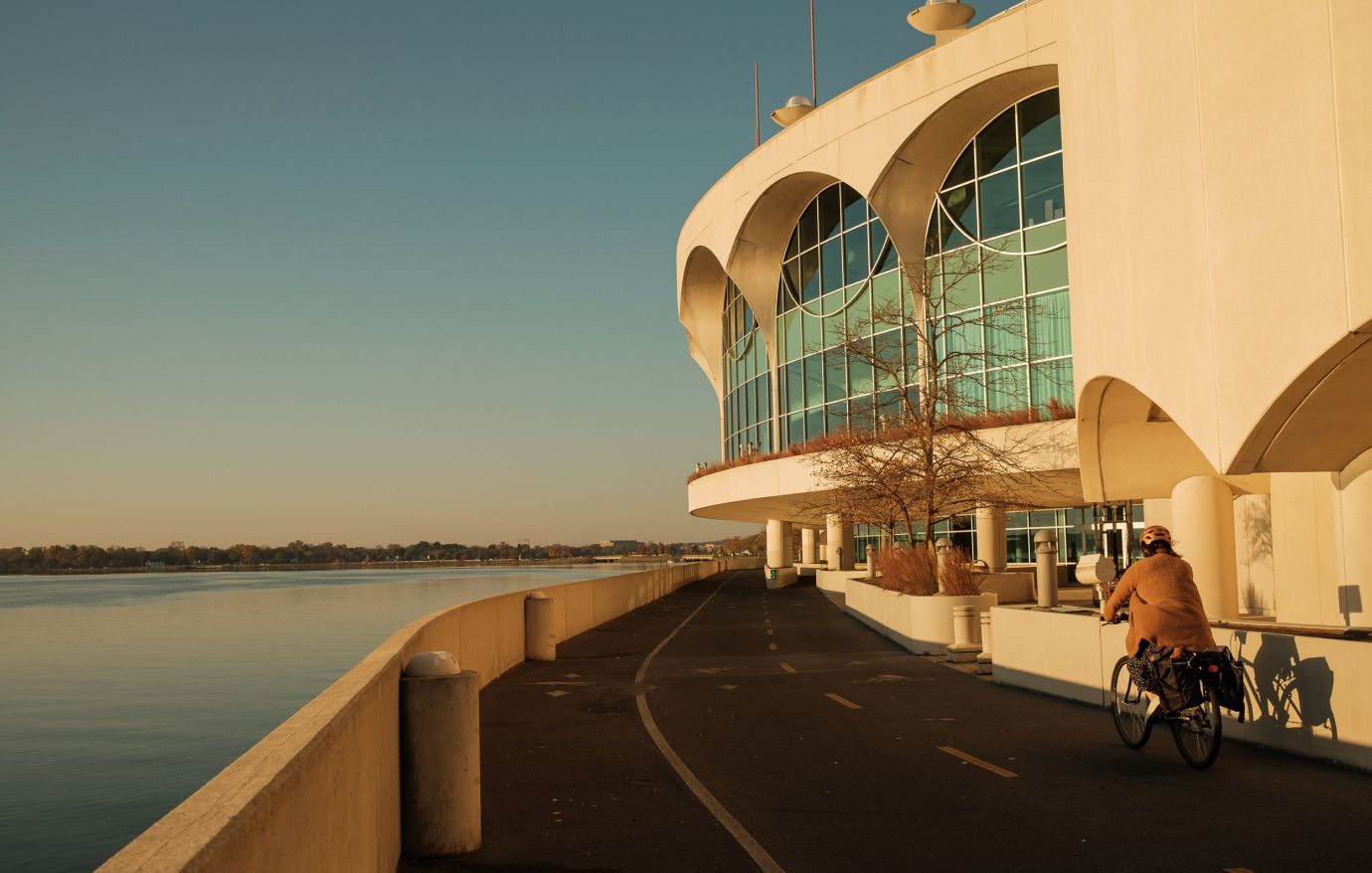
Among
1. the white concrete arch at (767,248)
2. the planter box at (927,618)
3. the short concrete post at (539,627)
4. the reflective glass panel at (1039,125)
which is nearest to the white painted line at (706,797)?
the short concrete post at (539,627)

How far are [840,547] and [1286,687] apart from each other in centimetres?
4888

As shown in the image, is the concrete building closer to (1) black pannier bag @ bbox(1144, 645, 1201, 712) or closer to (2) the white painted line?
(1) black pannier bag @ bbox(1144, 645, 1201, 712)

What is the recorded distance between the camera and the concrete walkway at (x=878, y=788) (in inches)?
320

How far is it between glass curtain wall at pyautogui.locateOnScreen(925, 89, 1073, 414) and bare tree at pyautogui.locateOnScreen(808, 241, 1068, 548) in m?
0.09

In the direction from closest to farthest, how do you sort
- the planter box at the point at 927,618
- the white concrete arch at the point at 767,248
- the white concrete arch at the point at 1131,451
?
1. the white concrete arch at the point at 1131,451
2. the planter box at the point at 927,618
3. the white concrete arch at the point at 767,248

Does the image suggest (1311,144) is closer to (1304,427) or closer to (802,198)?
(1304,427)

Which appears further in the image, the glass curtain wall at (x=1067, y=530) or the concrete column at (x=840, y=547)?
the concrete column at (x=840, y=547)

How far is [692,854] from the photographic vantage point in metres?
8.20

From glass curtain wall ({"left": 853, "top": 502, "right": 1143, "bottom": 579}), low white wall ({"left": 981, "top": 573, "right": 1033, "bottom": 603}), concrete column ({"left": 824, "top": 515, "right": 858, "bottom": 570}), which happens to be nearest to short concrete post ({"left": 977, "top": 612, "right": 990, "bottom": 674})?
low white wall ({"left": 981, "top": 573, "right": 1033, "bottom": 603})

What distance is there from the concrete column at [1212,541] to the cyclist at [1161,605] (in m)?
11.3

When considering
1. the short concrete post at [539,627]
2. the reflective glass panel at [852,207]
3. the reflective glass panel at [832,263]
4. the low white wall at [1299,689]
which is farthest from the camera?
the reflective glass panel at [832,263]

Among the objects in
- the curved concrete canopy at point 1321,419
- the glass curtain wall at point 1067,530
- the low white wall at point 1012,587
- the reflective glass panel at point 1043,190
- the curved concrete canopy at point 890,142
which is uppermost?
the curved concrete canopy at point 890,142

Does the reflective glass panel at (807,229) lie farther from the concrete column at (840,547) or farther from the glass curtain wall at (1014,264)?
the concrete column at (840,547)

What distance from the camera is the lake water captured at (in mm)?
19656
